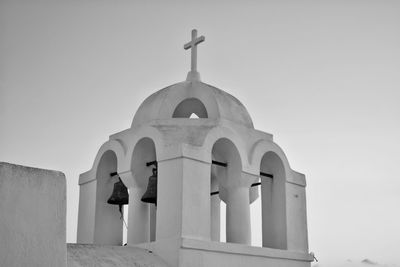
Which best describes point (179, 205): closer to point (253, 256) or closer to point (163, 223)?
point (163, 223)

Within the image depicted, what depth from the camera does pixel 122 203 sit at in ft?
37.1

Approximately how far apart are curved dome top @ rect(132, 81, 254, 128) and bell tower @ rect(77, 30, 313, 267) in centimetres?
2

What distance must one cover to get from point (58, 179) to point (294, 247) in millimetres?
6313

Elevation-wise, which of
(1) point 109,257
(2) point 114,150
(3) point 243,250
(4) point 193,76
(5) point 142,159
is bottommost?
(1) point 109,257

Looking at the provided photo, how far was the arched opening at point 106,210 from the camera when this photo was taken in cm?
1141

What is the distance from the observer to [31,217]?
5.93 m

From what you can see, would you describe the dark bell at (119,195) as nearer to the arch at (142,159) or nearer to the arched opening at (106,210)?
the arched opening at (106,210)

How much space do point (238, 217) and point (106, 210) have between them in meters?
2.54

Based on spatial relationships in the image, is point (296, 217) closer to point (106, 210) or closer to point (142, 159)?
point (142, 159)

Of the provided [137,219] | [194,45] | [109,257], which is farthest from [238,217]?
[194,45]

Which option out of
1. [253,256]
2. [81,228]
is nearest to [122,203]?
[81,228]

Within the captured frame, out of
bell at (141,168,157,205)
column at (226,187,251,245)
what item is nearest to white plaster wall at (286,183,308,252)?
column at (226,187,251,245)

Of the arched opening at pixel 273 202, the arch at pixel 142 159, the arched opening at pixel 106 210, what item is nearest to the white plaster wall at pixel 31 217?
the arch at pixel 142 159

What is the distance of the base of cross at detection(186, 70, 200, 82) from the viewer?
1180 centimetres
